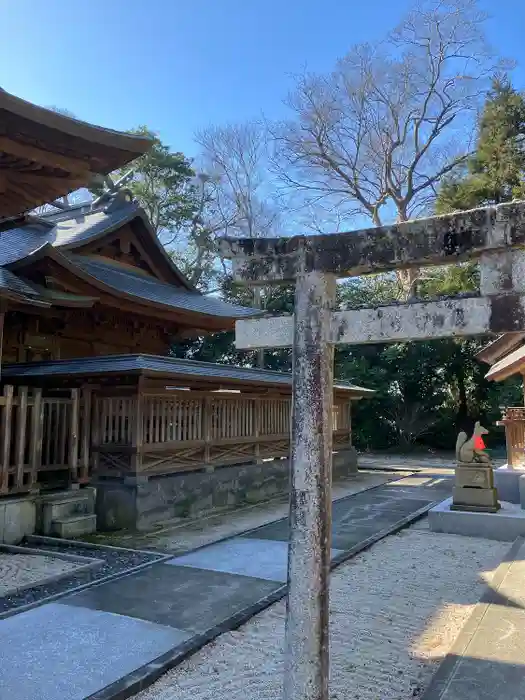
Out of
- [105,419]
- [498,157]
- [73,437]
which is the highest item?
[498,157]

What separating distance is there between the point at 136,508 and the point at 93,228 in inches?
321

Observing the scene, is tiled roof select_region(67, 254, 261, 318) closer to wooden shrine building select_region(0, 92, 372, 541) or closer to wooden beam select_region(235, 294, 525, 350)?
wooden shrine building select_region(0, 92, 372, 541)

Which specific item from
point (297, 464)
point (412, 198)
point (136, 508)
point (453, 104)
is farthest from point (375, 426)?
point (297, 464)

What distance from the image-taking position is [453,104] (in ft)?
83.6

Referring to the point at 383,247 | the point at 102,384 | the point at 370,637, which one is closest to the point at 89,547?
the point at 102,384

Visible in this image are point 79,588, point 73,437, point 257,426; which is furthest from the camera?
point 257,426

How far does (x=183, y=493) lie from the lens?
9.84 m

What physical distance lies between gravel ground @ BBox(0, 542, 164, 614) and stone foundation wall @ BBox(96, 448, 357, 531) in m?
1.18

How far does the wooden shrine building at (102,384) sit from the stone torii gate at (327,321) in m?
2.11

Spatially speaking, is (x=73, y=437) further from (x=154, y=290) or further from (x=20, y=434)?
(x=154, y=290)

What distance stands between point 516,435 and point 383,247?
31.8ft

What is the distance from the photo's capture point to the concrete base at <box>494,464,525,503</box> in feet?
36.1

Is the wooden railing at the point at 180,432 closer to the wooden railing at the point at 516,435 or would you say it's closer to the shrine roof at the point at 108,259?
the shrine roof at the point at 108,259

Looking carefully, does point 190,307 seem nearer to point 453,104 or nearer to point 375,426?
point 375,426
